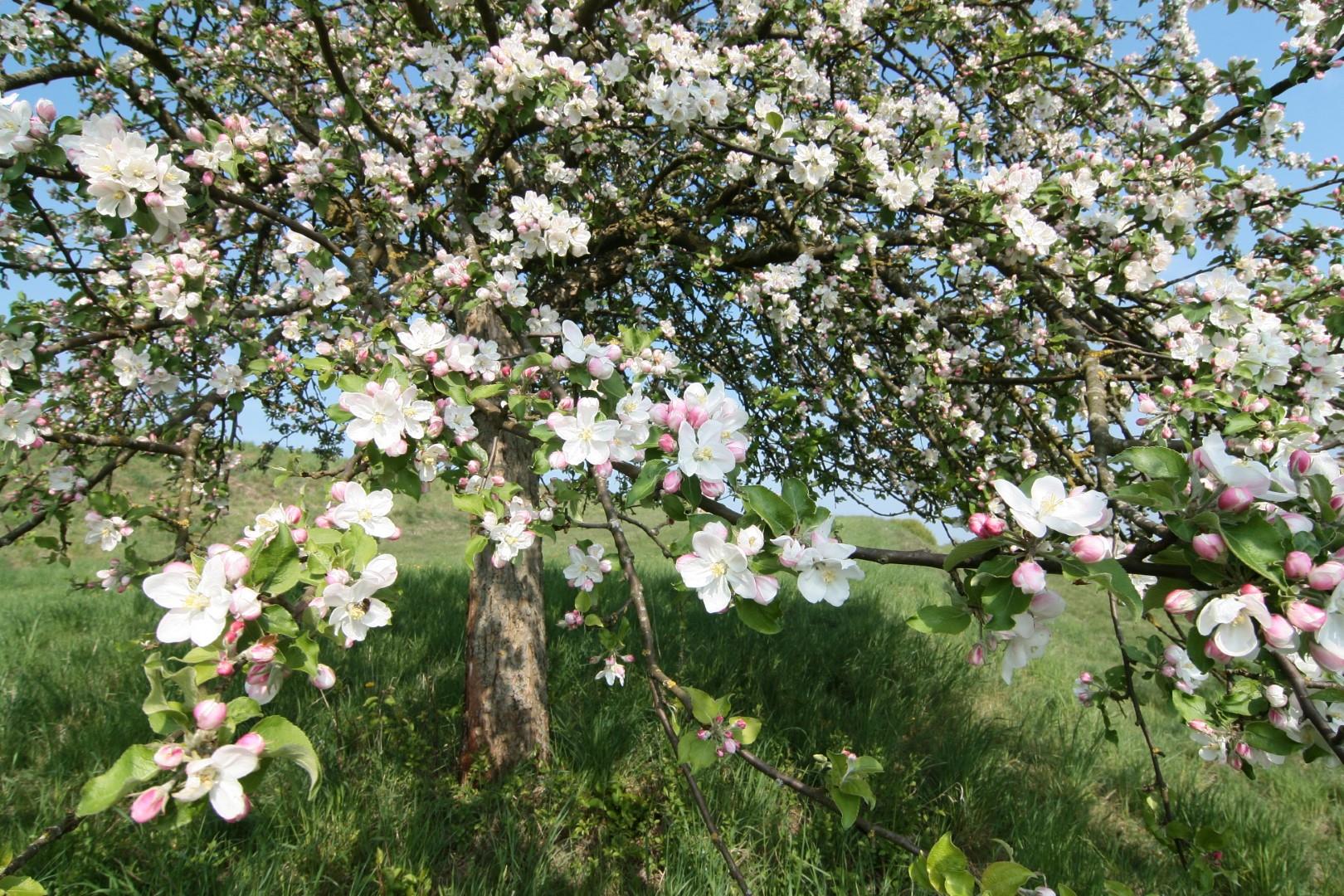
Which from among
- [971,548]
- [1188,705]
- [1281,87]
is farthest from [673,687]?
[1281,87]

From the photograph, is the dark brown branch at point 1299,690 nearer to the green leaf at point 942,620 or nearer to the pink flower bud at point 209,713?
→ the green leaf at point 942,620

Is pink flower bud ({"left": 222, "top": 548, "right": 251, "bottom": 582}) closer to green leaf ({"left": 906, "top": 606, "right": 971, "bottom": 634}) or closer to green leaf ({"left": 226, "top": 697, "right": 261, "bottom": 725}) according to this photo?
green leaf ({"left": 226, "top": 697, "right": 261, "bottom": 725})

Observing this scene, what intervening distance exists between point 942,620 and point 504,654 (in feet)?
8.19

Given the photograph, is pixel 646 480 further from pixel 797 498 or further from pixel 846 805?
pixel 846 805

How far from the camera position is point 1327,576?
833 mm

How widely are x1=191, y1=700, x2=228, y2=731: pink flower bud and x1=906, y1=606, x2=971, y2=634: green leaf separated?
38.5 inches

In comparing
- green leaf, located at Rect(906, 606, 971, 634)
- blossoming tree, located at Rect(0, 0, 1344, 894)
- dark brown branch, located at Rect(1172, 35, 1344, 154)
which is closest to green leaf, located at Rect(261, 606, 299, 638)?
blossoming tree, located at Rect(0, 0, 1344, 894)

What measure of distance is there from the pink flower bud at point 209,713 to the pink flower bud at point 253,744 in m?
0.04

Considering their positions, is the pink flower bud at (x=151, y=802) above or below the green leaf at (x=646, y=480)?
below

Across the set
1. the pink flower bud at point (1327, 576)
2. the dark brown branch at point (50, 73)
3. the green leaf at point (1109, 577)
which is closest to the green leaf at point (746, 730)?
the green leaf at point (1109, 577)

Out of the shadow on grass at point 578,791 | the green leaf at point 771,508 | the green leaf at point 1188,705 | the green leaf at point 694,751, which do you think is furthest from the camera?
the shadow on grass at point 578,791

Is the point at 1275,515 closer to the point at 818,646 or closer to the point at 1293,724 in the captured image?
the point at 1293,724

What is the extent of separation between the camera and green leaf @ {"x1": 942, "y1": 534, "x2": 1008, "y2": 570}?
945 millimetres

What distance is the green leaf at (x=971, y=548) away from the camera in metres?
0.94
